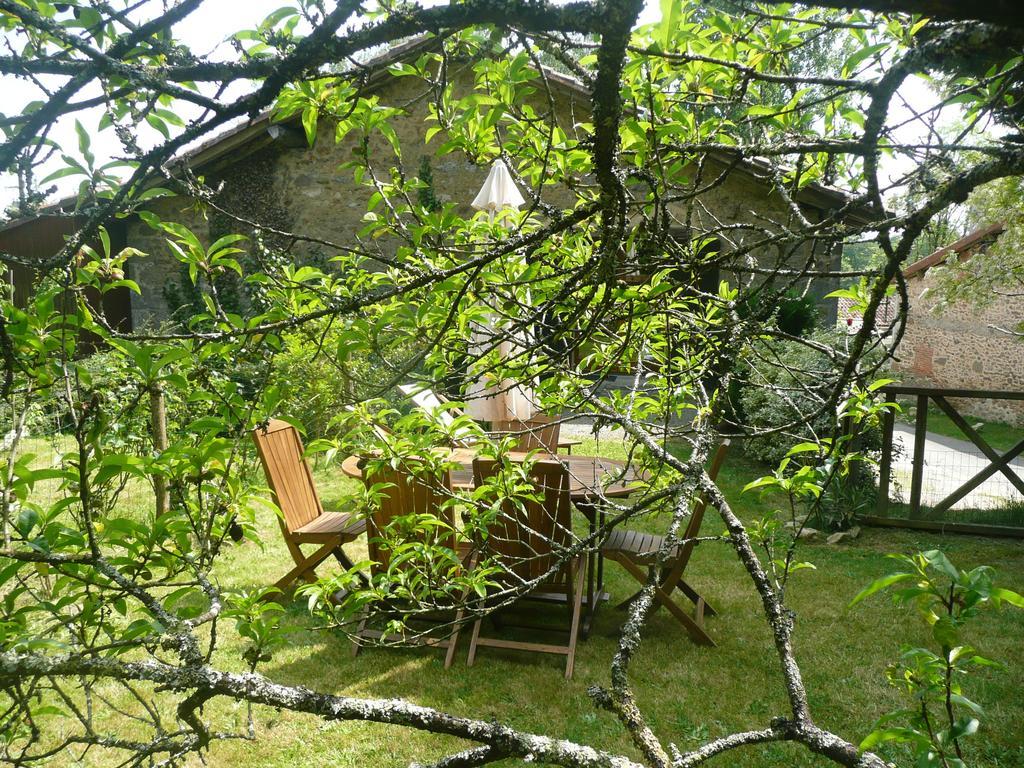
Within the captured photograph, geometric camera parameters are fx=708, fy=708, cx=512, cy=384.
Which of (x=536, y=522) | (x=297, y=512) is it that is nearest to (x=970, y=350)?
(x=536, y=522)

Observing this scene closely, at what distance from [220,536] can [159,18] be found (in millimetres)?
1022

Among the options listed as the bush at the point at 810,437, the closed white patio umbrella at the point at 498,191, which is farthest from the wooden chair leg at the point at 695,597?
the closed white patio umbrella at the point at 498,191

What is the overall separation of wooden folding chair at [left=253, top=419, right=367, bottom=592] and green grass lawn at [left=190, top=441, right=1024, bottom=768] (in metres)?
0.36

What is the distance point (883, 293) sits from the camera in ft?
4.24

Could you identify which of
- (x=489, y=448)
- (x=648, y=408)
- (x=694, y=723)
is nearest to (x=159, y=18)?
(x=489, y=448)

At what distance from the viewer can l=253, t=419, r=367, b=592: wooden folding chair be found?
4.10 meters

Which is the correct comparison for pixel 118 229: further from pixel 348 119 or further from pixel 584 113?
pixel 348 119

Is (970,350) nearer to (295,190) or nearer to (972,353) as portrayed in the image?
(972,353)

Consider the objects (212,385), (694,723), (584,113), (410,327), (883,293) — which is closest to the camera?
(883,293)

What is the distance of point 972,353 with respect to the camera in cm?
1408

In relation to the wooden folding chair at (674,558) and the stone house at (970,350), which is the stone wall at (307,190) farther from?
the wooden folding chair at (674,558)

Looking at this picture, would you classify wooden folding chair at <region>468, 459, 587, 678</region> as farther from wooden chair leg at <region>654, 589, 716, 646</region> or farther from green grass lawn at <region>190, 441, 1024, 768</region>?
wooden chair leg at <region>654, 589, 716, 646</region>

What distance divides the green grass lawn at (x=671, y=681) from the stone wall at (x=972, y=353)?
943 cm

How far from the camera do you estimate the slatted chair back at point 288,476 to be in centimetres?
404
